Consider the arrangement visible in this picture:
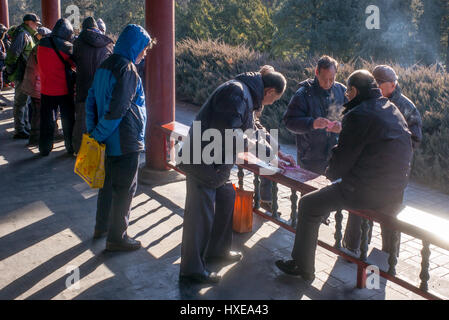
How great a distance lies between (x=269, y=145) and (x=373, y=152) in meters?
1.08

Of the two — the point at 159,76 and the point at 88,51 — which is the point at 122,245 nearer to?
the point at 159,76

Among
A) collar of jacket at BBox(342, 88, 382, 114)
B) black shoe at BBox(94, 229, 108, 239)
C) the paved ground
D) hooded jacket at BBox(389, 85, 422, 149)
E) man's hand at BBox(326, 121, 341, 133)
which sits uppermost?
collar of jacket at BBox(342, 88, 382, 114)

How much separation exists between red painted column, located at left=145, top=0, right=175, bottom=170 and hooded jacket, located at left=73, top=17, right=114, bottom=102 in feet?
2.48

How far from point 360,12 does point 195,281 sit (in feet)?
74.2

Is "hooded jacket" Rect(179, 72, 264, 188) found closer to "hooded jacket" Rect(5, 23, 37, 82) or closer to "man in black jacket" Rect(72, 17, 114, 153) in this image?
"man in black jacket" Rect(72, 17, 114, 153)

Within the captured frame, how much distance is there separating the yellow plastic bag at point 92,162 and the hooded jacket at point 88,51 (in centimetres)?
285

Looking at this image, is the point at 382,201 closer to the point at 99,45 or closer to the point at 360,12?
the point at 99,45

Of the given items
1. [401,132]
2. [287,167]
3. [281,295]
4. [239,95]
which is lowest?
[281,295]

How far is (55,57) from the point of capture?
24.7 ft

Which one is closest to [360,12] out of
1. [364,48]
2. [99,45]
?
[364,48]

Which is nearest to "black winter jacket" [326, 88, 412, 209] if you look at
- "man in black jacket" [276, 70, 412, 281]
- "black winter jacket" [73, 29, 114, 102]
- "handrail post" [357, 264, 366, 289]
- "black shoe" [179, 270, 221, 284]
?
"man in black jacket" [276, 70, 412, 281]

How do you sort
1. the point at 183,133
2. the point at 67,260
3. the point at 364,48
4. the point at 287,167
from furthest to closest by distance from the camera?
the point at 364,48, the point at 183,133, the point at 287,167, the point at 67,260

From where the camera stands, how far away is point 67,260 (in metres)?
4.68

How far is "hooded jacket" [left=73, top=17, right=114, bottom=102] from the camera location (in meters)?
7.10
